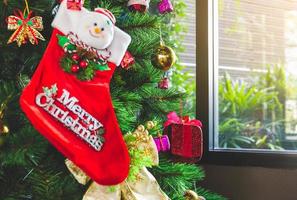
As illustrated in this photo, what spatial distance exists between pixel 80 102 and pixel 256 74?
876 millimetres

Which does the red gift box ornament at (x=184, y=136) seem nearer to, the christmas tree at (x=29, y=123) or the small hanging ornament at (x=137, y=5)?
the christmas tree at (x=29, y=123)

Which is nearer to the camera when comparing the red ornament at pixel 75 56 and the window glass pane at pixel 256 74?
the red ornament at pixel 75 56

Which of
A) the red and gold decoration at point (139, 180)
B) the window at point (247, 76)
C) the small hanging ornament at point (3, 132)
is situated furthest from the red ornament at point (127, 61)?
the window at point (247, 76)

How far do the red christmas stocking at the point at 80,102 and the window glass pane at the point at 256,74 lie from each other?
73 cm

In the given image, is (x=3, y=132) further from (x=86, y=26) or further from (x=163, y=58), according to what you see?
(x=163, y=58)

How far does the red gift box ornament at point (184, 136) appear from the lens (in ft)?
3.37

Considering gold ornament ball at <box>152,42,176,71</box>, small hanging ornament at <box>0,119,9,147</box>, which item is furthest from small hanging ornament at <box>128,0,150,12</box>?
small hanging ornament at <box>0,119,9,147</box>

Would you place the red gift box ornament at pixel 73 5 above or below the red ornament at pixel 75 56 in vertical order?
above

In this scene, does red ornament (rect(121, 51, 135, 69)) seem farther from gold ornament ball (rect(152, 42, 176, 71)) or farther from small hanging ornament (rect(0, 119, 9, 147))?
small hanging ornament (rect(0, 119, 9, 147))

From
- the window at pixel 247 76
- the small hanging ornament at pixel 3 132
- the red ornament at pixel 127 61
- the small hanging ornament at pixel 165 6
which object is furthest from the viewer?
the window at pixel 247 76

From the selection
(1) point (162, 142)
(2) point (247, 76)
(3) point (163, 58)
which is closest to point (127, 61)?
(3) point (163, 58)

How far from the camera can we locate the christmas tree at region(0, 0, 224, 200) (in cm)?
84

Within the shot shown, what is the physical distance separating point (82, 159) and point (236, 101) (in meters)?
0.88

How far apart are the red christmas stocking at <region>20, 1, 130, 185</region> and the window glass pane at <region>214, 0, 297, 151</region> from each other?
73cm
